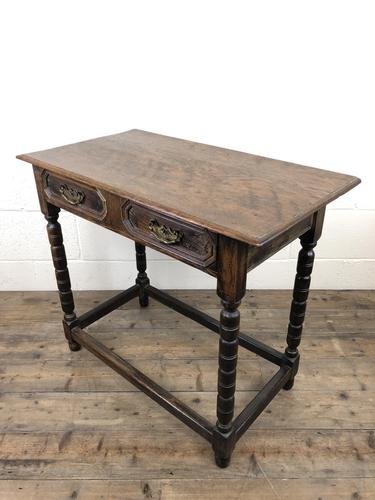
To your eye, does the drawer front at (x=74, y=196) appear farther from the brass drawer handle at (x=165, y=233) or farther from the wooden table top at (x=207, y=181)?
the brass drawer handle at (x=165, y=233)

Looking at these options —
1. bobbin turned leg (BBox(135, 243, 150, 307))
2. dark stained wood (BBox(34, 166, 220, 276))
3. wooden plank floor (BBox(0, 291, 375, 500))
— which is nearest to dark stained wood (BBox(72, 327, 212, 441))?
wooden plank floor (BBox(0, 291, 375, 500))

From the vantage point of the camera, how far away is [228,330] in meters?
1.19

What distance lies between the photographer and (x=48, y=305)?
7.72 feet

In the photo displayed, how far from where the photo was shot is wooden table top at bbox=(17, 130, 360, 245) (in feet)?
3.49

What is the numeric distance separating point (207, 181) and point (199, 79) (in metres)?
0.85

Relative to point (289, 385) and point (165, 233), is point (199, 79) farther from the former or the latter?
point (289, 385)

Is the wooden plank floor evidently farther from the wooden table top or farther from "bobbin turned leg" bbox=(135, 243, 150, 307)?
the wooden table top

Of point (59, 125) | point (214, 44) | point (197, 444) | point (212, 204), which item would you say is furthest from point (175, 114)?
point (197, 444)

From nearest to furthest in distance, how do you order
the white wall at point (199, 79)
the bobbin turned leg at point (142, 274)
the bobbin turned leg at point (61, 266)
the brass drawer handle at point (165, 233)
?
the brass drawer handle at point (165, 233) → the bobbin turned leg at point (61, 266) → the white wall at point (199, 79) → the bobbin turned leg at point (142, 274)

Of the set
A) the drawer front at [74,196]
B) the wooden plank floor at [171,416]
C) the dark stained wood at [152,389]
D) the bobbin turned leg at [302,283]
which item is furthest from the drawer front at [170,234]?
the wooden plank floor at [171,416]

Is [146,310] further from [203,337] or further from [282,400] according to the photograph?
[282,400]

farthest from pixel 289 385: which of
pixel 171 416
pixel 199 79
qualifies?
pixel 199 79

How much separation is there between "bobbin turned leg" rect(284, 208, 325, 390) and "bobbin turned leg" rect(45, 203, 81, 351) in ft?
3.10

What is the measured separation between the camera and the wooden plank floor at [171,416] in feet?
4.61
